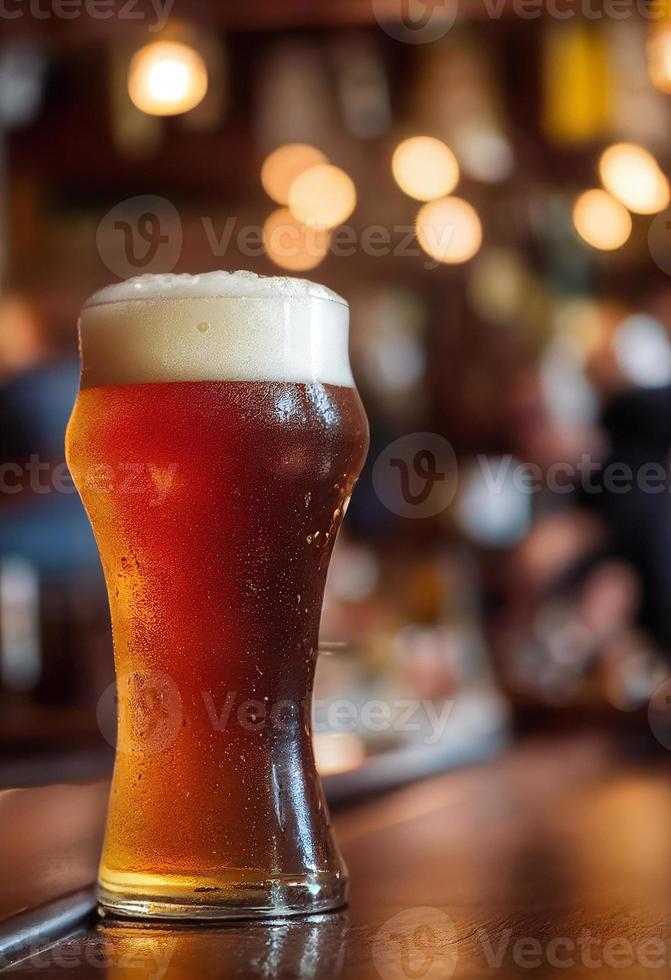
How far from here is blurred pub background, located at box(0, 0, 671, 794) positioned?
350 cm

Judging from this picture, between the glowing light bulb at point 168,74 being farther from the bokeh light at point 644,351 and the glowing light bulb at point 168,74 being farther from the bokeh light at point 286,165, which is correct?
the bokeh light at point 644,351

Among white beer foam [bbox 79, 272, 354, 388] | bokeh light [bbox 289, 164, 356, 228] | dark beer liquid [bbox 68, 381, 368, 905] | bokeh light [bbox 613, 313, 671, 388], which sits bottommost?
bokeh light [bbox 613, 313, 671, 388]

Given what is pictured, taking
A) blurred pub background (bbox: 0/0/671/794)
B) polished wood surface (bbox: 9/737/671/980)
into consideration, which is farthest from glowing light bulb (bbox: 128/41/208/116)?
polished wood surface (bbox: 9/737/671/980)

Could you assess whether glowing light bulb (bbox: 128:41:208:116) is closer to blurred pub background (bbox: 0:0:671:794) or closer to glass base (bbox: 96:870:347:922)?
blurred pub background (bbox: 0:0:671:794)

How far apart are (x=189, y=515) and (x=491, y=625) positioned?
3.75 meters

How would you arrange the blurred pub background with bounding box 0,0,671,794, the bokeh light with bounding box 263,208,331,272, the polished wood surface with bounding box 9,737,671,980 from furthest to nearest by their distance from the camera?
the bokeh light with bounding box 263,208,331,272 < the blurred pub background with bounding box 0,0,671,794 < the polished wood surface with bounding box 9,737,671,980

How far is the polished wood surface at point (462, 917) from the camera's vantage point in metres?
0.57

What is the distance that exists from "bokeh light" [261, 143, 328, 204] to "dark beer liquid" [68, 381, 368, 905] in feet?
11.8

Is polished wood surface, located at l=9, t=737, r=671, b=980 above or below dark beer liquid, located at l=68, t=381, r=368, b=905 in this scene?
below

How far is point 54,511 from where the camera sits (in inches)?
161

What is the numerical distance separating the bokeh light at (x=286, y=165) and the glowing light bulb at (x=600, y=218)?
34.8 inches

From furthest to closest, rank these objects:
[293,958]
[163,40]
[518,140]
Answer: [518,140], [163,40], [293,958]

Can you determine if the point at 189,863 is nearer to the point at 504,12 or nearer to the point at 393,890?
the point at 393,890

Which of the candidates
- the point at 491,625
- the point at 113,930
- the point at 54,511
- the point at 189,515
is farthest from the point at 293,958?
the point at 491,625
